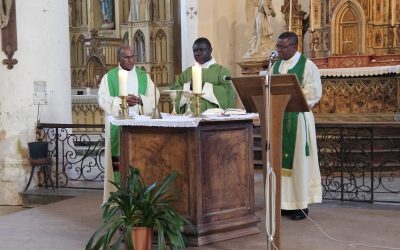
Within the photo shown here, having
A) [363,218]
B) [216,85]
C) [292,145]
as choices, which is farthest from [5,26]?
[363,218]

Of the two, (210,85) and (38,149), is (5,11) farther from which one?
(210,85)

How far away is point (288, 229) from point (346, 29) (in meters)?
7.07

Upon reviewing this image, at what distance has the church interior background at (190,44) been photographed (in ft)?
27.9

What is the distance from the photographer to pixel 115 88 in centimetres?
628


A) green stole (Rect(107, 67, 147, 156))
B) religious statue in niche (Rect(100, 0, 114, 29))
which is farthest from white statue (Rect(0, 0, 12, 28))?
religious statue in niche (Rect(100, 0, 114, 29))

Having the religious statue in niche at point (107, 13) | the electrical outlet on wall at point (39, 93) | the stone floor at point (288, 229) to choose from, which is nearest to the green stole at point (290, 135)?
the stone floor at point (288, 229)

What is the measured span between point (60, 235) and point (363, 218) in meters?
2.93

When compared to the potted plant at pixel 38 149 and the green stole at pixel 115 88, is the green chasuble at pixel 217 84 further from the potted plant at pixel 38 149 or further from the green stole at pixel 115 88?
the potted plant at pixel 38 149

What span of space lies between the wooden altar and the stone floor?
7.1 inches

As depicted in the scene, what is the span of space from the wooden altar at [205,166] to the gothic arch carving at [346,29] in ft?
22.9

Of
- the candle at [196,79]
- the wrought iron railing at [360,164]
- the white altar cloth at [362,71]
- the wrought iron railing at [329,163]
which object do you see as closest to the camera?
the candle at [196,79]

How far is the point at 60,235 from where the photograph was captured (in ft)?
18.4

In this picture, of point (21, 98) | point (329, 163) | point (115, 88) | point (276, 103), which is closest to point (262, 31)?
point (329, 163)

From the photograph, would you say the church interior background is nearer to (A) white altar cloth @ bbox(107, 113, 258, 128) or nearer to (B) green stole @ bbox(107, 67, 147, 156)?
(B) green stole @ bbox(107, 67, 147, 156)
